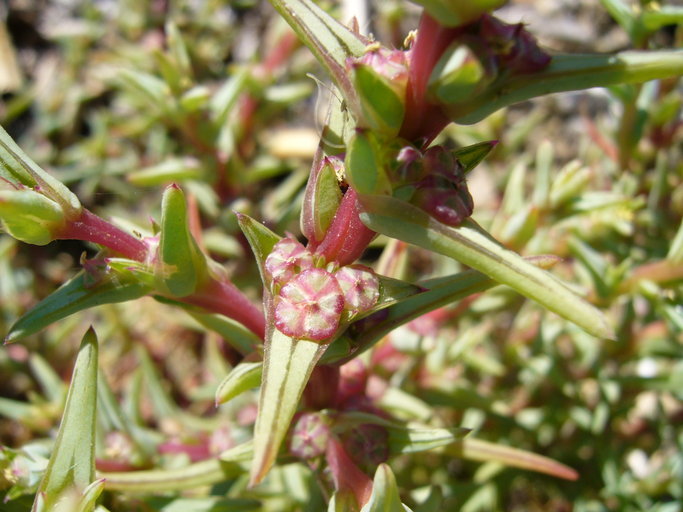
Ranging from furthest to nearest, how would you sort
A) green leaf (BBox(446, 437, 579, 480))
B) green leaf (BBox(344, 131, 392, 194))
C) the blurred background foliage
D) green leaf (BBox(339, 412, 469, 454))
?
A: the blurred background foliage
green leaf (BBox(446, 437, 579, 480))
green leaf (BBox(339, 412, 469, 454))
green leaf (BBox(344, 131, 392, 194))

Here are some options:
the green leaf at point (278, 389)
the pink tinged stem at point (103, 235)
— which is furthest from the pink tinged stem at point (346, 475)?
the pink tinged stem at point (103, 235)

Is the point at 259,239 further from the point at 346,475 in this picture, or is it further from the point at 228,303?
the point at 346,475

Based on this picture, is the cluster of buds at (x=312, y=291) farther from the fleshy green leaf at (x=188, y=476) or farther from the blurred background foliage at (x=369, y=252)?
the blurred background foliage at (x=369, y=252)

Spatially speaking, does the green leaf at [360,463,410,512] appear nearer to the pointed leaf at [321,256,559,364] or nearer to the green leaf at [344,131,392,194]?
the pointed leaf at [321,256,559,364]

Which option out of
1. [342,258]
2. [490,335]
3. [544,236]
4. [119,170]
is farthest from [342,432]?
[119,170]

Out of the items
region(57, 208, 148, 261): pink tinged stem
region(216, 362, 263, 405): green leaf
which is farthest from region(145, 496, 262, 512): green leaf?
region(57, 208, 148, 261): pink tinged stem
